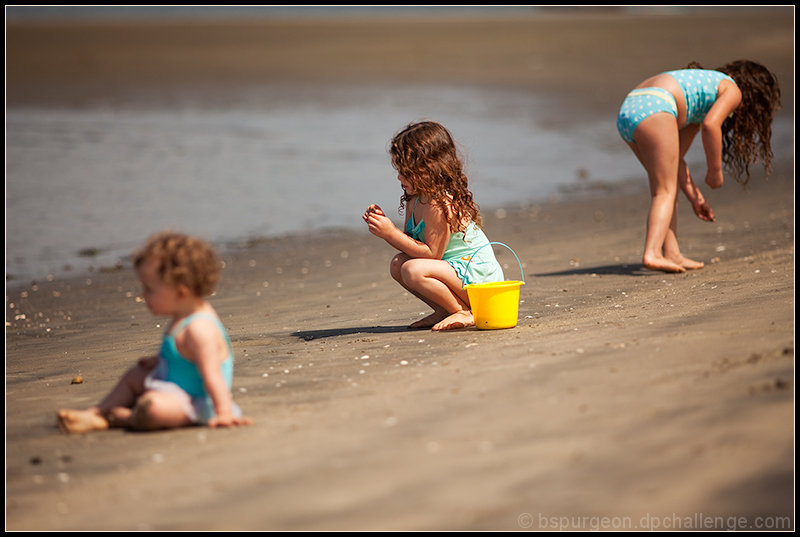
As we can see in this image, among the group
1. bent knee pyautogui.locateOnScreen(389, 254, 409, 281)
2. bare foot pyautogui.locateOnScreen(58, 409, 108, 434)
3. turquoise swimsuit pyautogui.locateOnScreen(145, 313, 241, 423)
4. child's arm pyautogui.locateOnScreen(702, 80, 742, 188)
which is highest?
child's arm pyautogui.locateOnScreen(702, 80, 742, 188)

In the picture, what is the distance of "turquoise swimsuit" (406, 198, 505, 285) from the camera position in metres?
5.27

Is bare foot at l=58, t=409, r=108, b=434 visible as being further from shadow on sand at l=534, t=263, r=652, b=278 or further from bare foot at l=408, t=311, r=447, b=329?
shadow on sand at l=534, t=263, r=652, b=278

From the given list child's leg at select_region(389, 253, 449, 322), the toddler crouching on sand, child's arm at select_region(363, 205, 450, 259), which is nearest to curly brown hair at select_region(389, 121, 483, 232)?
child's arm at select_region(363, 205, 450, 259)

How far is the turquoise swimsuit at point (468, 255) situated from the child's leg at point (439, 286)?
0.07m

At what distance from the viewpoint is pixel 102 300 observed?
745 cm

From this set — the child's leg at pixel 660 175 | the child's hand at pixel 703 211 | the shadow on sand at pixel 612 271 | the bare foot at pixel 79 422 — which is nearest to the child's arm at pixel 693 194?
the child's hand at pixel 703 211

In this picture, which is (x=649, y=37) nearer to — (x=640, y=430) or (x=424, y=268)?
(x=424, y=268)

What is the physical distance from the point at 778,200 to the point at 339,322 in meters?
6.08

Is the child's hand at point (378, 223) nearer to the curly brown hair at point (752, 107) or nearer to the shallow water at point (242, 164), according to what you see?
the shallow water at point (242, 164)

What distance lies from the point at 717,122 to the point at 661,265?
111 centimetres

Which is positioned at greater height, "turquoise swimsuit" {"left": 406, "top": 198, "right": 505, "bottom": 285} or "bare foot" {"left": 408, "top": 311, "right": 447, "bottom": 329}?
"turquoise swimsuit" {"left": 406, "top": 198, "right": 505, "bottom": 285}

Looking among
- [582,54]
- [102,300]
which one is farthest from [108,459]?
[582,54]

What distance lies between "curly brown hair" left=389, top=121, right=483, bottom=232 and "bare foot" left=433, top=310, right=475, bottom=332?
50 cm

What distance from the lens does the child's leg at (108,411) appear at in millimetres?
3705
